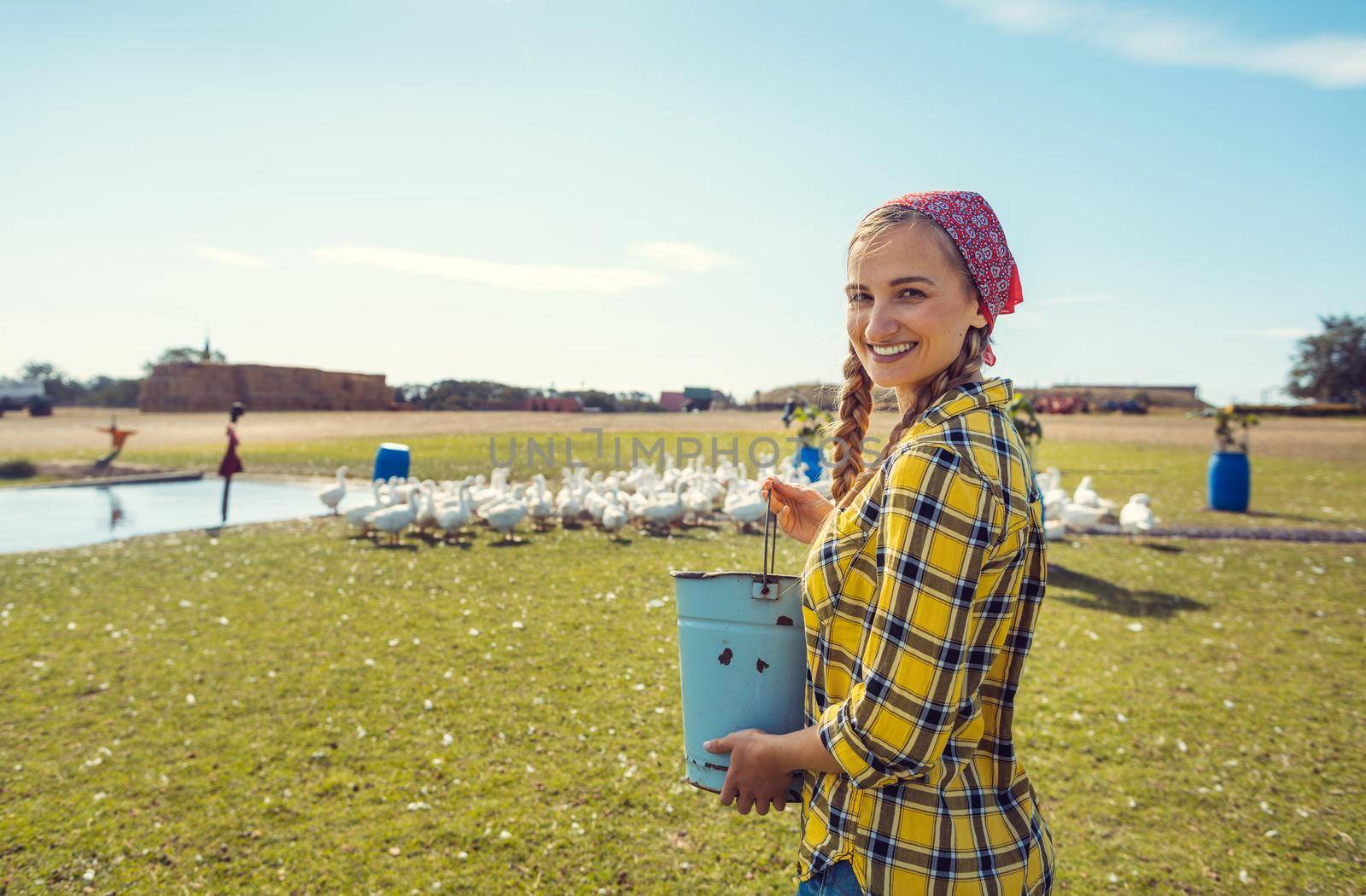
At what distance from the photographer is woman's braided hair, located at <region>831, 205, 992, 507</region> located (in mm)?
1520

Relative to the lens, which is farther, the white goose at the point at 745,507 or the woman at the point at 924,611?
the white goose at the point at 745,507

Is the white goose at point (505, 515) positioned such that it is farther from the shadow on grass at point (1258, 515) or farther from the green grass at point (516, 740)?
the shadow on grass at point (1258, 515)

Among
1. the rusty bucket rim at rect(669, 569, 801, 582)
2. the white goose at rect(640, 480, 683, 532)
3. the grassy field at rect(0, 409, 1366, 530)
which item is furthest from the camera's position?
the grassy field at rect(0, 409, 1366, 530)

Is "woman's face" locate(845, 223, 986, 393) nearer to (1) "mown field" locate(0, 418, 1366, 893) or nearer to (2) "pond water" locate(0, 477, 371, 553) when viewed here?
(1) "mown field" locate(0, 418, 1366, 893)

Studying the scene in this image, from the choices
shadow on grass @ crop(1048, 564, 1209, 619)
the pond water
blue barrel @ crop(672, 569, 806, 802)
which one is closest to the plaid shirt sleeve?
blue barrel @ crop(672, 569, 806, 802)

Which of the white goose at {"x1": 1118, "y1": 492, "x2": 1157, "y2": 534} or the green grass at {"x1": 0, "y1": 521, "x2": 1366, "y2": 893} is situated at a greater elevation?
the white goose at {"x1": 1118, "y1": 492, "x2": 1157, "y2": 534}

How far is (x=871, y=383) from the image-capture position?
1.96 metres

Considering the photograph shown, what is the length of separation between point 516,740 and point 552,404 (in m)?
24.5

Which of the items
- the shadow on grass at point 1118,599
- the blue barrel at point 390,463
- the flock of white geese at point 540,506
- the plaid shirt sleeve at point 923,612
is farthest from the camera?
the blue barrel at point 390,463

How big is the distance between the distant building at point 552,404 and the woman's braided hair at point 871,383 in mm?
26494

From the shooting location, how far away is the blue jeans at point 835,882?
1488mm

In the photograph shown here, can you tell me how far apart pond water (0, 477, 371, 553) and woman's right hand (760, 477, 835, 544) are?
12.4 meters

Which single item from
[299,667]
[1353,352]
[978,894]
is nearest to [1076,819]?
[978,894]

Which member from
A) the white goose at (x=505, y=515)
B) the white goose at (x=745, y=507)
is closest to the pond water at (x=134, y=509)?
the white goose at (x=505, y=515)
